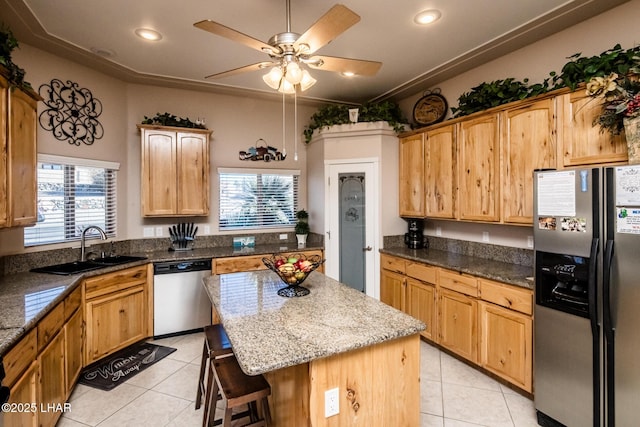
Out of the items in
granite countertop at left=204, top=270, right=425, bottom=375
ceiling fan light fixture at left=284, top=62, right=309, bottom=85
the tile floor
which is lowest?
the tile floor

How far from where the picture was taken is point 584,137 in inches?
94.5

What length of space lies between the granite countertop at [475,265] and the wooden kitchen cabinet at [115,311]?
2.82 m

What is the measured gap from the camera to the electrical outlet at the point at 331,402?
4.95 ft

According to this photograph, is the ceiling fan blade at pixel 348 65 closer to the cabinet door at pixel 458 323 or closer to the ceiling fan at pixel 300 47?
the ceiling fan at pixel 300 47

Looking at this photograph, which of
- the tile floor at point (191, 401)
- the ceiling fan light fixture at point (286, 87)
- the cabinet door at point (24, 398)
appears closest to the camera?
the cabinet door at point (24, 398)

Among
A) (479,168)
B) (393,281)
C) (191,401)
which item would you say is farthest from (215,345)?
(479,168)

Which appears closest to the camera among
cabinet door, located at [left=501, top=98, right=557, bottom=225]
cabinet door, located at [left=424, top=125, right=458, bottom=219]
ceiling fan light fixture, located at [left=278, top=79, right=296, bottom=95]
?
ceiling fan light fixture, located at [left=278, top=79, right=296, bottom=95]

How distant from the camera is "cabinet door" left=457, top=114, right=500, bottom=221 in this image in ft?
10.1

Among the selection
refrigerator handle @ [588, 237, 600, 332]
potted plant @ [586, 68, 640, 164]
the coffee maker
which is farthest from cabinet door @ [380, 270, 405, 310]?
potted plant @ [586, 68, 640, 164]

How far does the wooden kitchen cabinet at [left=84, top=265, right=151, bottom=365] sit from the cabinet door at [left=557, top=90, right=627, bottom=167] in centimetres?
406

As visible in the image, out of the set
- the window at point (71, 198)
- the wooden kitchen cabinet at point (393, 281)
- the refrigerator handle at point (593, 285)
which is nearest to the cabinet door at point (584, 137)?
the refrigerator handle at point (593, 285)

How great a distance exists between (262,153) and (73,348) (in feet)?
10.2

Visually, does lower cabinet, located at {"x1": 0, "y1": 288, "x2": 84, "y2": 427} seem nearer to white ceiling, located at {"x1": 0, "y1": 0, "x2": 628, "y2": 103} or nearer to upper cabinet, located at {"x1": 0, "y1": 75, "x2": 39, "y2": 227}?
upper cabinet, located at {"x1": 0, "y1": 75, "x2": 39, "y2": 227}

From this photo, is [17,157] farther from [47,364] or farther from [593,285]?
[593,285]
